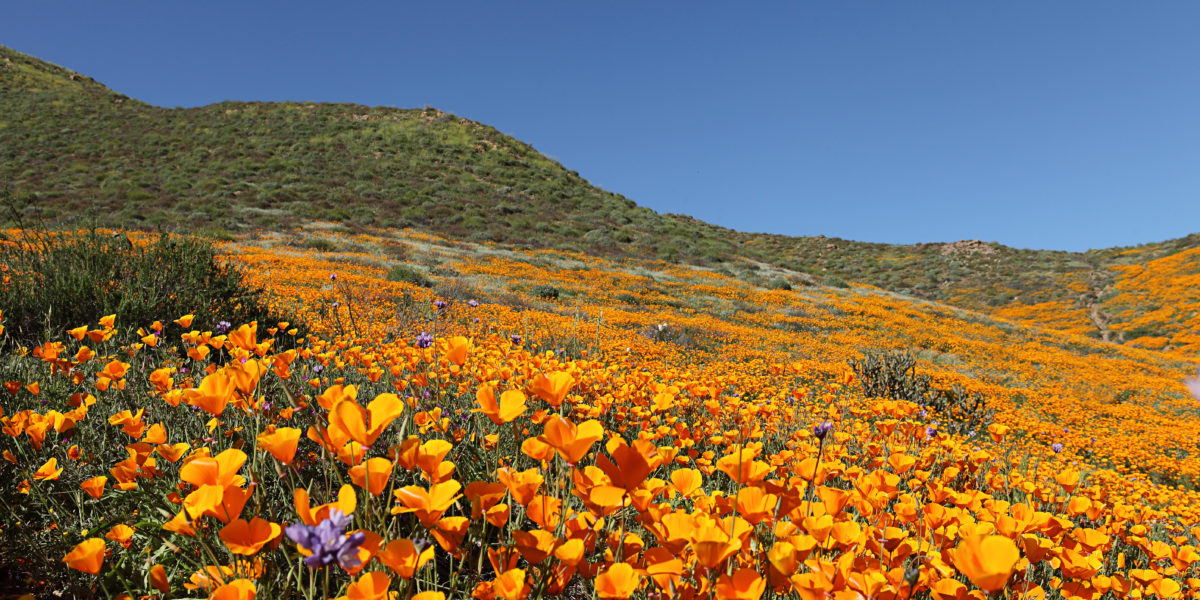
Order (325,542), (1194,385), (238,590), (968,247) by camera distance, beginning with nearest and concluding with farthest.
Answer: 1. (325,542)
2. (238,590)
3. (1194,385)
4. (968,247)

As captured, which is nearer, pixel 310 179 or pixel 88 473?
pixel 88 473

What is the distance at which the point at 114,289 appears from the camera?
4598 millimetres

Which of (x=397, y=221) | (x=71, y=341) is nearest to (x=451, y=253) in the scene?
(x=397, y=221)

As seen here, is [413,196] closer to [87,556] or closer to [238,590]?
[87,556]

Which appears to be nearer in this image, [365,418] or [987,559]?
[987,559]

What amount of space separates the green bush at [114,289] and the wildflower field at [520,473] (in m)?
0.13

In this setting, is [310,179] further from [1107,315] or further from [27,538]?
[1107,315]

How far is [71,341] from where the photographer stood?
12.8 feet

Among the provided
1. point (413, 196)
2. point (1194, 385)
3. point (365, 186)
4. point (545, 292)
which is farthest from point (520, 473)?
point (365, 186)

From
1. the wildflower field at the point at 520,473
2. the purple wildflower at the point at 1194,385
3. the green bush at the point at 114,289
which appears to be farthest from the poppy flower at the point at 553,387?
the purple wildflower at the point at 1194,385

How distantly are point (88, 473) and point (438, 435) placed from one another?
113 centimetres

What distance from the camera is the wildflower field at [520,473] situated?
0.86 metres

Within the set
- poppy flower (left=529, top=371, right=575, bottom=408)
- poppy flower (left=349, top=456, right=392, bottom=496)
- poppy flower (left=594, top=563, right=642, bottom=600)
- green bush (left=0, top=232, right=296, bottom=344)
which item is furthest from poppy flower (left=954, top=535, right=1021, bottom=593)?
green bush (left=0, top=232, right=296, bottom=344)

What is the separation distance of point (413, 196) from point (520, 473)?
31256mm
